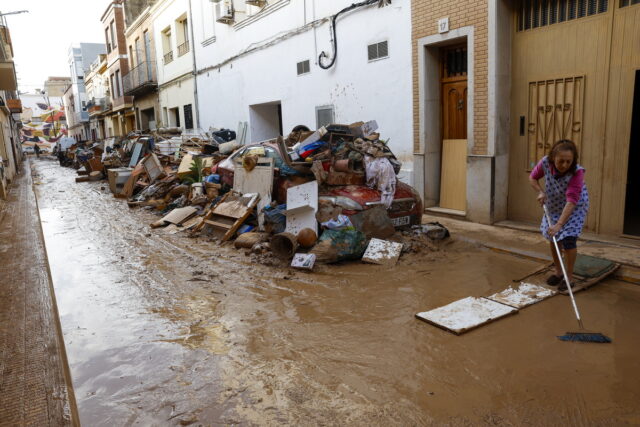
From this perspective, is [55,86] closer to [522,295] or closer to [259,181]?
[259,181]

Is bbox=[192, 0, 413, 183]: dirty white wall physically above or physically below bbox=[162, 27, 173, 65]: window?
below

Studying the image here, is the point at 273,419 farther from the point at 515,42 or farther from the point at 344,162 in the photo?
the point at 515,42

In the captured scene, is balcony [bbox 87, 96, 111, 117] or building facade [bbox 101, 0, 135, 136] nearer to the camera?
building facade [bbox 101, 0, 135, 136]

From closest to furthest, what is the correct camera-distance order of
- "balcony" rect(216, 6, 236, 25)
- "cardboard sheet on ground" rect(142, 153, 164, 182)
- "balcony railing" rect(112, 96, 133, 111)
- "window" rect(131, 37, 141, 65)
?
"cardboard sheet on ground" rect(142, 153, 164, 182) → "balcony" rect(216, 6, 236, 25) → "window" rect(131, 37, 141, 65) → "balcony railing" rect(112, 96, 133, 111)

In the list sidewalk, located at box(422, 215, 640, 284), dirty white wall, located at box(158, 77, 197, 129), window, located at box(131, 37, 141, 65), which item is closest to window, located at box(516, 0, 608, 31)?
sidewalk, located at box(422, 215, 640, 284)

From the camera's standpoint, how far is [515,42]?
23.4ft

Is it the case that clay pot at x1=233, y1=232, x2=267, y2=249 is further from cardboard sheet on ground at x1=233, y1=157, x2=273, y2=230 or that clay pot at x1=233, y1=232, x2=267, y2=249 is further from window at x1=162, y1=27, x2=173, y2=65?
window at x1=162, y1=27, x2=173, y2=65

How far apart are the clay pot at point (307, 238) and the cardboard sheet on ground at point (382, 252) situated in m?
0.70

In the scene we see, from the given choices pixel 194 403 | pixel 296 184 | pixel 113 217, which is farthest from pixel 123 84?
pixel 194 403

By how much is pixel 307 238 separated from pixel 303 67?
705 cm

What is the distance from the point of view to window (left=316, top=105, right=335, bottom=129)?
427 inches

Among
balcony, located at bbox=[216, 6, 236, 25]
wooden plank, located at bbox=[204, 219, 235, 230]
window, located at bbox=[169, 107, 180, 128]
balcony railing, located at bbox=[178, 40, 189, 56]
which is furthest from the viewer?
window, located at bbox=[169, 107, 180, 128]

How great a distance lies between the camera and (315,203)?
6258 millimetres

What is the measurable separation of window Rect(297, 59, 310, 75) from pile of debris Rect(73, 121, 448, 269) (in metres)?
2.57
